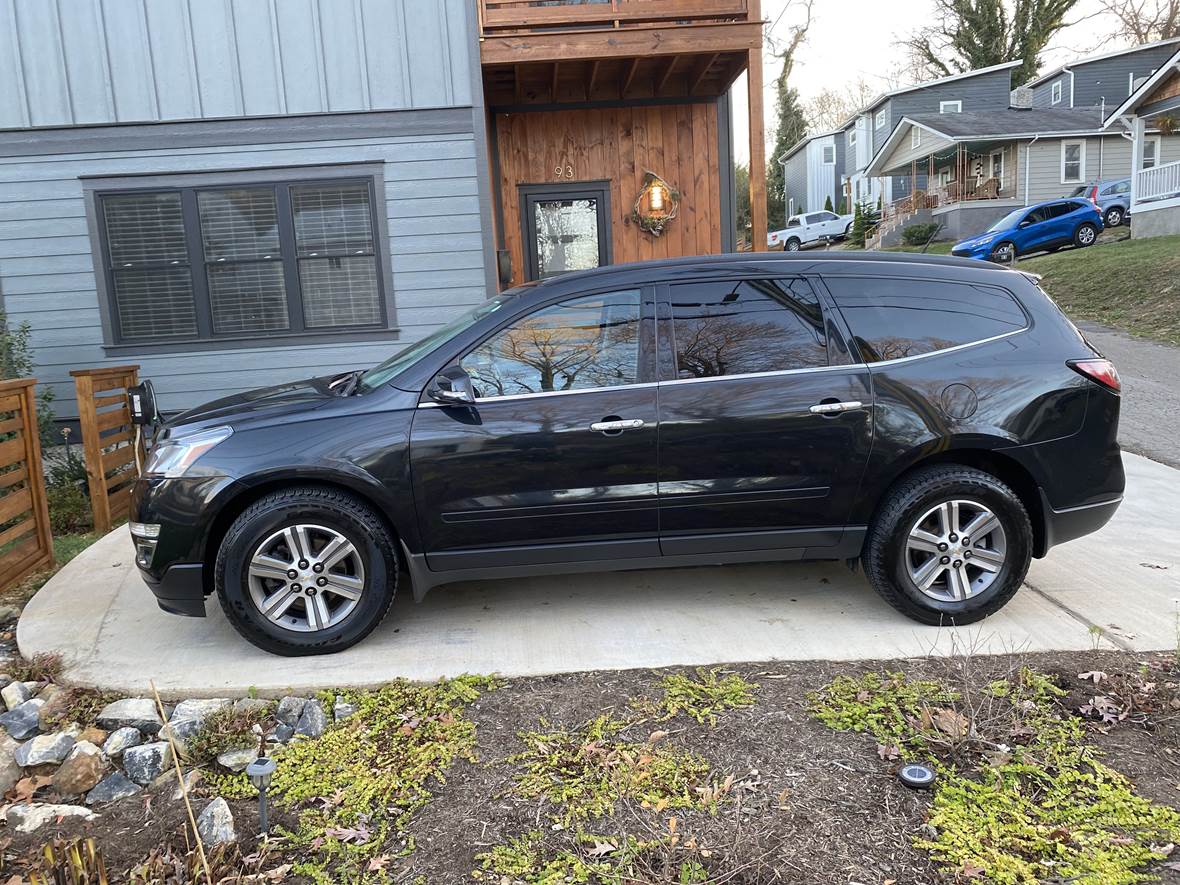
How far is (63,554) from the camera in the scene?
579 centimetres

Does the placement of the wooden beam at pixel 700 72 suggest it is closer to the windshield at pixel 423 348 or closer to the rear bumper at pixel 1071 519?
the windshield at pixel 423 348

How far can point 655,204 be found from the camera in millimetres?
9750

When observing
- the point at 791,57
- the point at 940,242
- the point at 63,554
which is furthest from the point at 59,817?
the point at 791,57

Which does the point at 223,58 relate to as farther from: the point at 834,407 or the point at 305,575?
the point at 834,407

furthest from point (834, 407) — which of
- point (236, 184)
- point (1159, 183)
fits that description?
point (1159, 183)

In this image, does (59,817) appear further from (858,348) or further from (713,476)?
(858,348)

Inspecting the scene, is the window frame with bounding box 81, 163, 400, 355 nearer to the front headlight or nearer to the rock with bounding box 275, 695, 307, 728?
the front headlight

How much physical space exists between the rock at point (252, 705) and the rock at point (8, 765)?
2.46ft

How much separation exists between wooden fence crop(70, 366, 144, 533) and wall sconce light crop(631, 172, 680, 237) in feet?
17.7

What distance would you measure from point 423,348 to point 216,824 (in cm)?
221

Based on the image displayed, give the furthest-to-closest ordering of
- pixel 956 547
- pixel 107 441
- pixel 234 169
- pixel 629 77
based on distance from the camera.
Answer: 1. pixel 629 77
2. pixel 234 169
3. pixel 107 441
4. pixel 956 547

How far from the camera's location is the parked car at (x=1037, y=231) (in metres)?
23.6

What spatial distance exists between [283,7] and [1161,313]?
1413 centimetres

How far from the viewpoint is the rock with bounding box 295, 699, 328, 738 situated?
3263 millimetres
